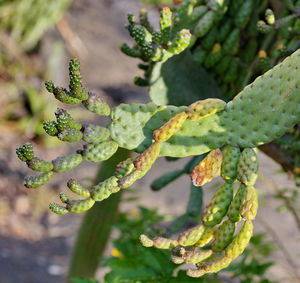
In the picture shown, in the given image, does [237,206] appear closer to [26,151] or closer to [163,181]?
[26,151]

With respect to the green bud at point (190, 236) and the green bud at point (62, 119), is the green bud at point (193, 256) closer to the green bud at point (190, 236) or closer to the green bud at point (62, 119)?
the green bud at point (190, 236)

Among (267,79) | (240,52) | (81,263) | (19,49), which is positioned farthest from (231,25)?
(19,49)

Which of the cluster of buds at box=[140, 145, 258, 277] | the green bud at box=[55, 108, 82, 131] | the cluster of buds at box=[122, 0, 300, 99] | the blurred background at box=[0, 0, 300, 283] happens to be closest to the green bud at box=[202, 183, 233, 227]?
the cluster of buds at box=[140, 145, 258, 277]

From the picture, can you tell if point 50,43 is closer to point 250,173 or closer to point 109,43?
point 109,43

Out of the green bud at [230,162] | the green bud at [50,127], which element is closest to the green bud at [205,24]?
the green bud at [230,162]

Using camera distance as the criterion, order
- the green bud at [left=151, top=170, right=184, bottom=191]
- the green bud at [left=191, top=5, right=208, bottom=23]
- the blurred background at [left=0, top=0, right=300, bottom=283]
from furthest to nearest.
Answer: the blurred background at [left=0, top=0, right=300, bottom=283]
the green bud at [left=151, top=170, right=184, bottom=191]
the green bud at [left=191, top=5, right=208, bottom=23]

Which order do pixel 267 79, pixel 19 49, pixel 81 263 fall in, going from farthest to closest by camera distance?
pixel 19 49
pixel 81 263
pixel 267 79

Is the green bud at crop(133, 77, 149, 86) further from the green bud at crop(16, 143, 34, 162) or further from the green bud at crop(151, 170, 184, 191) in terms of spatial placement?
the green bud at crop(16, 143, 34, 162)

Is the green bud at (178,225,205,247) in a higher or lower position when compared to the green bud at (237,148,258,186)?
lower
